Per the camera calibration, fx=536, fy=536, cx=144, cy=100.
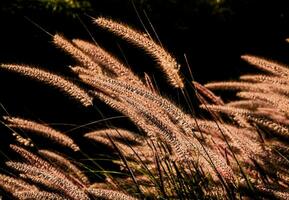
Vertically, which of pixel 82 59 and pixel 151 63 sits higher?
pixel 82 59

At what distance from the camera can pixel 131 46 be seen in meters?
5.73

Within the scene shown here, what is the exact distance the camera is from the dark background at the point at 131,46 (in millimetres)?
5441

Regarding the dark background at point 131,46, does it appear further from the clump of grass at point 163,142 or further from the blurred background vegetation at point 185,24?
the clump of grass at point 163,142

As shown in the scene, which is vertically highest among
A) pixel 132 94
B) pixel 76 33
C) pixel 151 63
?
pixel 132 94

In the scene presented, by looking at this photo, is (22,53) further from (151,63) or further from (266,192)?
(266,192)

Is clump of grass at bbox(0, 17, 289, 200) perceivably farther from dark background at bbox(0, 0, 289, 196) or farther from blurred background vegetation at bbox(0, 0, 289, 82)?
blurred background vegetation at bbox(0, 0, 289, 82)

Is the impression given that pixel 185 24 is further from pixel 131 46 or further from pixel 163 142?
pixel 163 142

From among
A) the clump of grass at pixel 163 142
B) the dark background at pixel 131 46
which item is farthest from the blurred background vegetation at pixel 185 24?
Result: the clump of grass at pixel 163 142

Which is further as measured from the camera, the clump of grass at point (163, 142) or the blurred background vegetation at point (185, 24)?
the blurred background vegetation at point (185, 24)

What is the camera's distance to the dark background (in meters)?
5.44

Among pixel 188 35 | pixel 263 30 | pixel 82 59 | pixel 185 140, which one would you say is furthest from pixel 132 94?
pixel 263 30

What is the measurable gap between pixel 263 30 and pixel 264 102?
3924 mm

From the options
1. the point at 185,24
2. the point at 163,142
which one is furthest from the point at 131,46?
the point at 163,142

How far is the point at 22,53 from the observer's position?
550 cm
